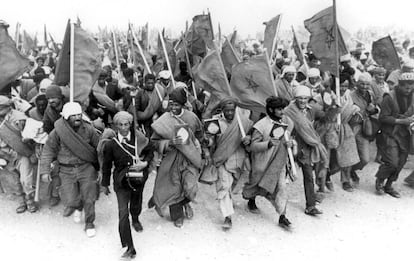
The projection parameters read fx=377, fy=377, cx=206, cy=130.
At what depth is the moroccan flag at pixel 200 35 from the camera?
25.8ft

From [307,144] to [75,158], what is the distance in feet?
10.9

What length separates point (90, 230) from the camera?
16.6 feet

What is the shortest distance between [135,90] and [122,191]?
109 inches

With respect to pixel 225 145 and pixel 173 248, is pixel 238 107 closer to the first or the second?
pixel 225 145

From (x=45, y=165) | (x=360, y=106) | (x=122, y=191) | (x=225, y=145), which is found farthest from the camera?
(x=360, y=106)

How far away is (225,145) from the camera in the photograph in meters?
5.18

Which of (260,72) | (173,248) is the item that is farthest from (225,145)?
(173,248)

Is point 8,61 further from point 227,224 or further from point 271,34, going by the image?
point 271,34

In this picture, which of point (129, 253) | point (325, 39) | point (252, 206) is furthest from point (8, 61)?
point (325, 39)

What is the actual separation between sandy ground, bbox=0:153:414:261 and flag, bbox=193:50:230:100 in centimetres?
188

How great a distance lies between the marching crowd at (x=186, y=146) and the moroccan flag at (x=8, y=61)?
0.72 ft

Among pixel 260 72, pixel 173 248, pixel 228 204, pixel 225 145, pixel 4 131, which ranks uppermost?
pixel 260 72

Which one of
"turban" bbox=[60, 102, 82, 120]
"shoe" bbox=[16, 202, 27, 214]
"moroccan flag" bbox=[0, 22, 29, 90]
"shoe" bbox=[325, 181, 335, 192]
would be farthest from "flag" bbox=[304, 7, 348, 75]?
"shoe" bbox=[16, 202, 27, 214]

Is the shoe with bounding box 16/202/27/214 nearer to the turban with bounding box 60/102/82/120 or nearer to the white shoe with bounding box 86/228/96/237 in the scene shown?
the white shoe with bounding box 86/228/96/237
